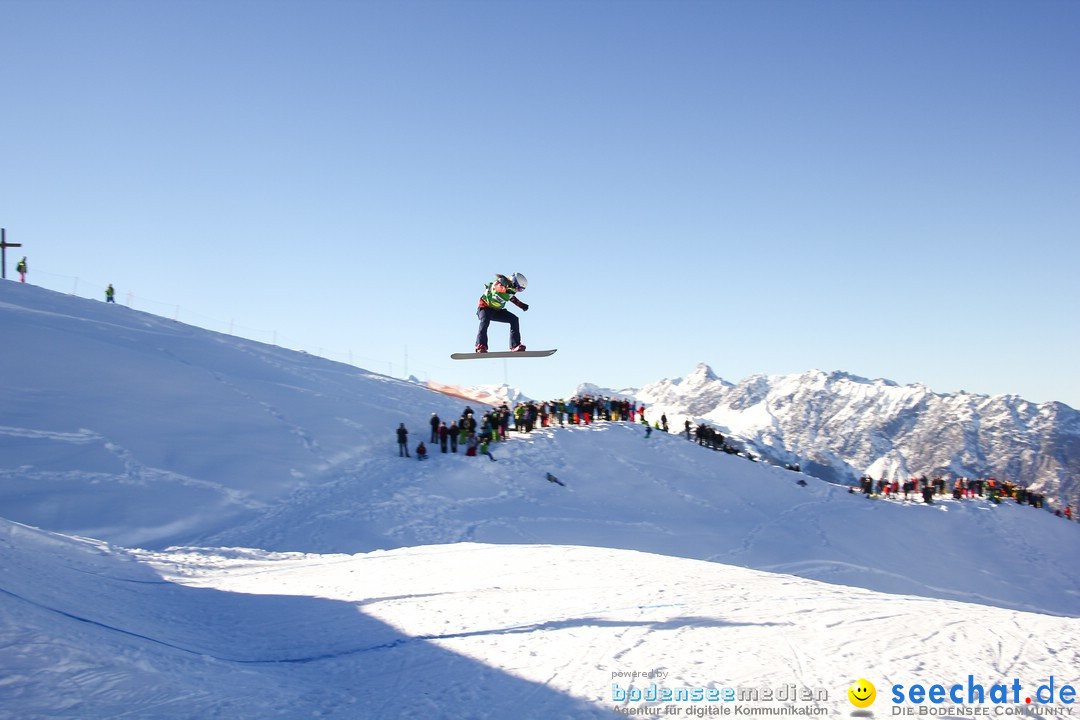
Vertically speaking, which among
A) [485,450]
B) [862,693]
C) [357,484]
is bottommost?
[357,484]

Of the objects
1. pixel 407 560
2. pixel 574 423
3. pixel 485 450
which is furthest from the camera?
pixel 574 423

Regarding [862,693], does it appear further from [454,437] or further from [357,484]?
[454,437]

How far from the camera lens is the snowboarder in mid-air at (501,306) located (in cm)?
1426

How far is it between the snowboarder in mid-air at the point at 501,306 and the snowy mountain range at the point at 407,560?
4.48 m

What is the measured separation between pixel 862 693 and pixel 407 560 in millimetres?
9512

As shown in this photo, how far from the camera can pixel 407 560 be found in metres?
14.6

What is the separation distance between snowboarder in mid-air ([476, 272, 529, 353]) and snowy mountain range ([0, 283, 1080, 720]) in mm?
4483

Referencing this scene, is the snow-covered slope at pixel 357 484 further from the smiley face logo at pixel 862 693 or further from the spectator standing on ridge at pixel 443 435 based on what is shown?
the smiley face logo at pixel 862 693

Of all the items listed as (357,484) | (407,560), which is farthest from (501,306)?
(357,484)

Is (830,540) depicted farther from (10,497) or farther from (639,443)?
(10,497)

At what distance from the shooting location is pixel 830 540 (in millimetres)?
25266

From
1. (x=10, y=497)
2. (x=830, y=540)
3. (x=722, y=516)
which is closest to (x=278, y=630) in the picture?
(x=10, y=497)

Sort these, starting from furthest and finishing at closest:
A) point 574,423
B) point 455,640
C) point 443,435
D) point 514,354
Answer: point 574,423 → point 443,435 → point 514,354 → point 455,640

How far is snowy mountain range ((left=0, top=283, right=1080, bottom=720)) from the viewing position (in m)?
7.46
